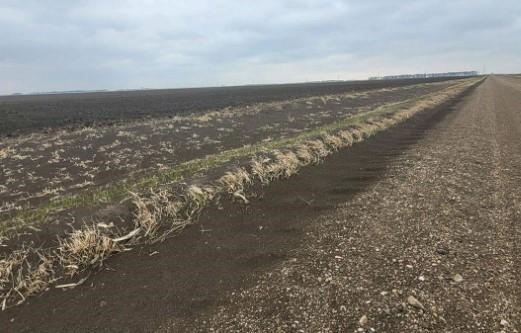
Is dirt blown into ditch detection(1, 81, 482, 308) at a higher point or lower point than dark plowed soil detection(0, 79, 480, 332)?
higher

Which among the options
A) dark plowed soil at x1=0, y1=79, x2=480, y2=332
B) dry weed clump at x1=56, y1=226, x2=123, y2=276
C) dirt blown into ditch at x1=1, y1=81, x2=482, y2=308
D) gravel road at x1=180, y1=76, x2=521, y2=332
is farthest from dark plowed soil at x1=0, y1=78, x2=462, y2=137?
gravel road at x1=180, y1=76, x2=521, y2=332

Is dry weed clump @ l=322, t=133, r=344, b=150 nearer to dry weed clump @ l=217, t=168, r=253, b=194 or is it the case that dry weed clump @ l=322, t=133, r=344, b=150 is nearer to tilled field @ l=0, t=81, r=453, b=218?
tilled field @ l=0, t=81, r=453, b=218

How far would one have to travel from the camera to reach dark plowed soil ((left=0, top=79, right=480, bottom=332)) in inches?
234

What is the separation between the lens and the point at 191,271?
715cm

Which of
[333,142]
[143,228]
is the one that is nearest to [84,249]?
[143,228]

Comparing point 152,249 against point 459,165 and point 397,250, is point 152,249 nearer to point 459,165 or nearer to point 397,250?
point 397,250

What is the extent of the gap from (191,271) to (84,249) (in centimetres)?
213

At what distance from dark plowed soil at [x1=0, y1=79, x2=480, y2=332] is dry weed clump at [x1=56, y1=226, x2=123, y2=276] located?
326mm

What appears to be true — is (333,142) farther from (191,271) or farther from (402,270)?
(191,271)

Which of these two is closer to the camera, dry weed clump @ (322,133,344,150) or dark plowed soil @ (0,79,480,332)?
dark plowed soil @ (0,79,480,332)

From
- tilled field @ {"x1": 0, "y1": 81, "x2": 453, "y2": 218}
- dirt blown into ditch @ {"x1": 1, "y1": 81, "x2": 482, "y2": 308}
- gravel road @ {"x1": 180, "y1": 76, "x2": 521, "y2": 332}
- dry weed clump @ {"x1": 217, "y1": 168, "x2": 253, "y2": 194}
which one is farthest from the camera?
tilled field @ {"x1": 0, "y1": 81, "x2": 453, "y2": 218}

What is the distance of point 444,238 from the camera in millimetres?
7586

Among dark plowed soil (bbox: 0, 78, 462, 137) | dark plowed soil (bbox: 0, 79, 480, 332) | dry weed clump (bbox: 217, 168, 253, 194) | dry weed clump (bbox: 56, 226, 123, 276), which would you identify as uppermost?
dark plowed soil (bbox: 0, 78, 462, 137)

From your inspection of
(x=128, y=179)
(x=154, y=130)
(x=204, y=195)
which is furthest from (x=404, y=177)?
(x=154, y=130)
